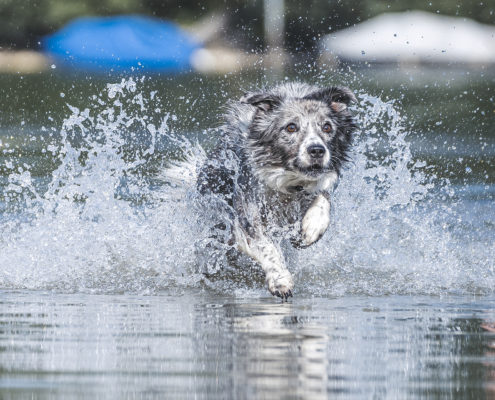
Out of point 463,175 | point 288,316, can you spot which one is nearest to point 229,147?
point 288,316

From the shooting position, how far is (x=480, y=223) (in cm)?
1094

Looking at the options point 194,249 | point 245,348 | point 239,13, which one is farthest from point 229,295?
point 239,13

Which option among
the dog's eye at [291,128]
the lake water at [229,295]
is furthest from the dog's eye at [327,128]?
the lake water at [229,295]

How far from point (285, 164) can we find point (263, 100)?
0.48 meters

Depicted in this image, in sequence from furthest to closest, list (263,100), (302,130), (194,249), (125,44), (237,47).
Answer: (237,47), (125,44), (194,249), (263,100), (302,130)

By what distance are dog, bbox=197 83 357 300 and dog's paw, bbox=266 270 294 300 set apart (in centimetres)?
44

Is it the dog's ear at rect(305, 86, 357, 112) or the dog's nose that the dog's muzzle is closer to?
the dog's nose

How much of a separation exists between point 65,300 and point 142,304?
464 millimetres

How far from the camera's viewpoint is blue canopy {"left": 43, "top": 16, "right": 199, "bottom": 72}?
2933 cm

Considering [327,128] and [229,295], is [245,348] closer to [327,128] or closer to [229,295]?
[229,295]

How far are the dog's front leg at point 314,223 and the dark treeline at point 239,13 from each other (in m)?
22.3

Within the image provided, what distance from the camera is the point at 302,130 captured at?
7.67m

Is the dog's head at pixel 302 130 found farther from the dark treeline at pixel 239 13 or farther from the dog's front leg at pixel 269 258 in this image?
the dark treeline at pixel 239 13

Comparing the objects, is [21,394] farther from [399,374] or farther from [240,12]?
[240,12]
